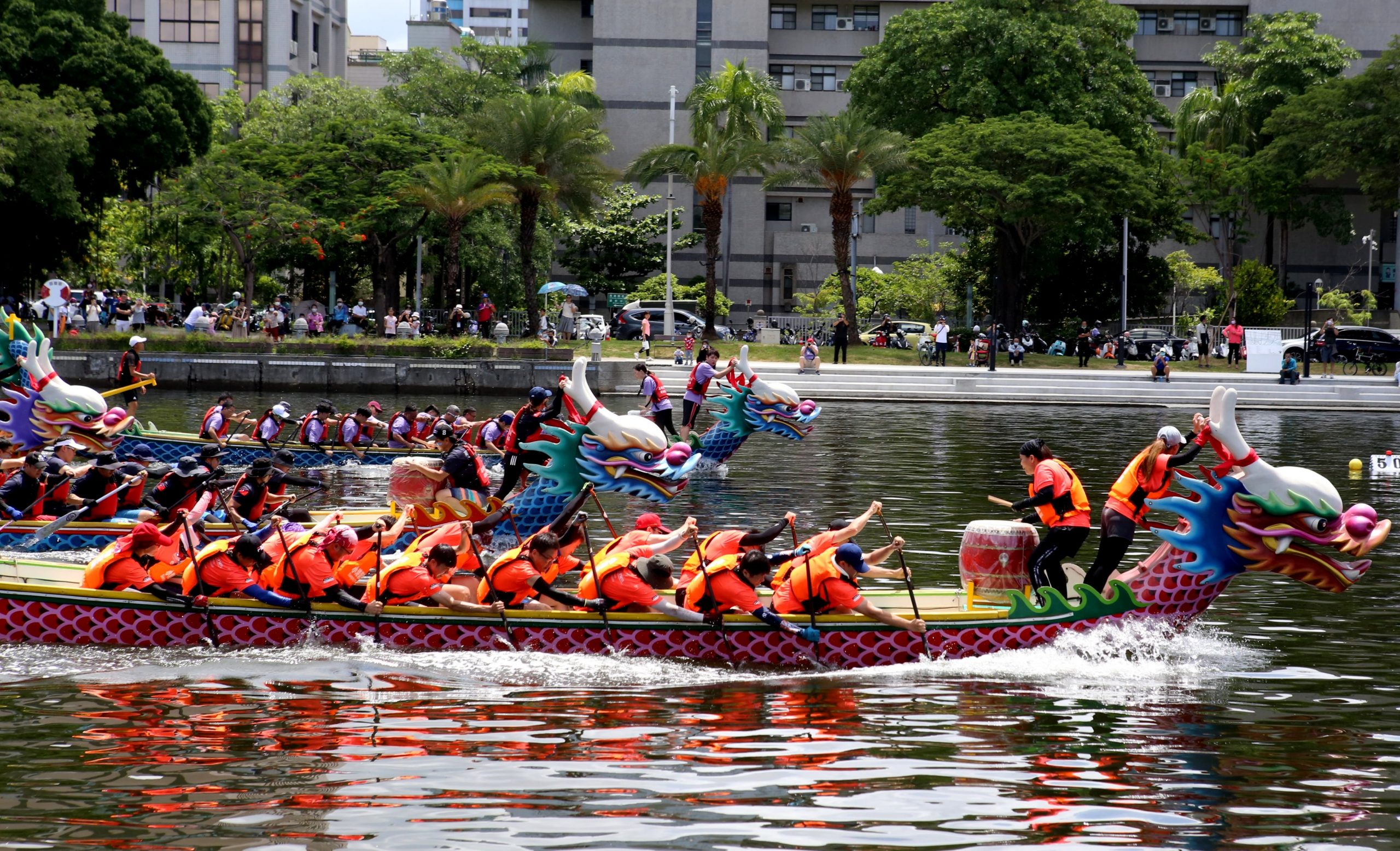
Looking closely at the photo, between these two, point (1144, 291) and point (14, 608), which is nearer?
point (14, 608)

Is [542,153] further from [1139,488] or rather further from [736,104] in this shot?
[1139,488]

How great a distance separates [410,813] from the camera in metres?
8.84

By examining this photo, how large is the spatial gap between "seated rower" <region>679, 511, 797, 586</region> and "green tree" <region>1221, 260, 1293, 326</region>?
159 feet

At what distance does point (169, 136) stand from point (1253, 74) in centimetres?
5141

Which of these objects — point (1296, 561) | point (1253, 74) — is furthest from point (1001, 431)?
point (1253, 74)

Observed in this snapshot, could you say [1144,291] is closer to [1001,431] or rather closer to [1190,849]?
[1001,431]

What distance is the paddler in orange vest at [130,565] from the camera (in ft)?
42.5

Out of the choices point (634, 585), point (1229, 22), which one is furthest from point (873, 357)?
point (634, 585)

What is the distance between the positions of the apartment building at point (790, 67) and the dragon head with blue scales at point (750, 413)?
47.0 metres

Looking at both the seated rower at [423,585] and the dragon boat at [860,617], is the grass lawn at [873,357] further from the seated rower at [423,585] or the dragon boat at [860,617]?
the dragon boat at [860,617]

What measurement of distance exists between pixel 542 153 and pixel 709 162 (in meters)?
6.32

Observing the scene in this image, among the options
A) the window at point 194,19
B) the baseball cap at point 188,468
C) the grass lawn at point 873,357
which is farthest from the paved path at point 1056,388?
the window at point 194,19

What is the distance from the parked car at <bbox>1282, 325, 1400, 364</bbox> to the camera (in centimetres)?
5203

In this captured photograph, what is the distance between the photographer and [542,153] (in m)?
50.9
